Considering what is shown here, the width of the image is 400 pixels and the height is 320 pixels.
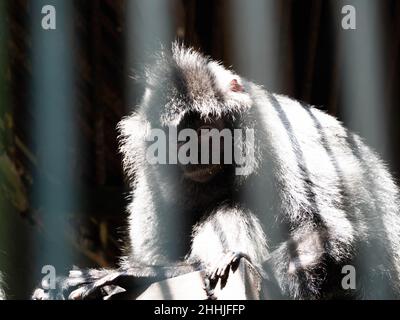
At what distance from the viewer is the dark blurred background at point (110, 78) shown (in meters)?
5.90

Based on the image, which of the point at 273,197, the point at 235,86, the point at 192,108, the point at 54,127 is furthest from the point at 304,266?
the point at 54,127

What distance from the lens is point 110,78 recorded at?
20.5 ft

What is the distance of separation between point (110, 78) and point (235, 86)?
1624mm

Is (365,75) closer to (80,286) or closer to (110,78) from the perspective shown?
(110,78)

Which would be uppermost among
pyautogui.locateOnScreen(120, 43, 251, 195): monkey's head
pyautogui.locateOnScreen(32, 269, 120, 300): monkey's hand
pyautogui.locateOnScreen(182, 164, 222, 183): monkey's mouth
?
pyautogui.locateOnScreen(120, 43, 251, 195): monkey's head

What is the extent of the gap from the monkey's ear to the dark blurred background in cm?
88

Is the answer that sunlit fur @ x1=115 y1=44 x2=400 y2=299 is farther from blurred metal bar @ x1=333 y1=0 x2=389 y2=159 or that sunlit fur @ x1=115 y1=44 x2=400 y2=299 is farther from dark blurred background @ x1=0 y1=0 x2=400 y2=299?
blurred metal bar @ x1=333 y1=0 x2=389 y2=159

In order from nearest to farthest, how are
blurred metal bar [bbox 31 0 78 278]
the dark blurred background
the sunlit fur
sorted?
the sunlit fur
blurred metal bar [bbox 31 0 78 278]
the dark blurred background

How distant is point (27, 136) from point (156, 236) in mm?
1871

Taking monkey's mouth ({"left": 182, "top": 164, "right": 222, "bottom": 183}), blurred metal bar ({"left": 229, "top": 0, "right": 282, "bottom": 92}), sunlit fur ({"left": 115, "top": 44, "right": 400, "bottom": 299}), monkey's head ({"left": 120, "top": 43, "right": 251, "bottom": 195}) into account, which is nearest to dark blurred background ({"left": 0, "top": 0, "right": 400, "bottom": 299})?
blurred metal bar ({"left": 229, "top": 0, "right": 282, "bottom": 92})

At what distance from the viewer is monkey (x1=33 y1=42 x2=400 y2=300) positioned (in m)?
4.27

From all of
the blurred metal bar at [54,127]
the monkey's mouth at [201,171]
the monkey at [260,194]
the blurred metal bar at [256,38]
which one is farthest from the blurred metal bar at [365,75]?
the blurred metal bar at [54,127]
